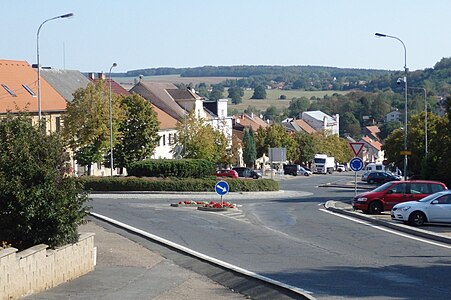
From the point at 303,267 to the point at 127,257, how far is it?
4765 mm

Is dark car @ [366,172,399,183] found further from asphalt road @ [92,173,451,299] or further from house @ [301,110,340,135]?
house @ [301,110,340,135]

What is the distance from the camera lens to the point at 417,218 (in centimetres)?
2953

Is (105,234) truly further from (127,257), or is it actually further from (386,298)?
(386,298)

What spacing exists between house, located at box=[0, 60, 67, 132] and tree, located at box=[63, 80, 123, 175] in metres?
4.14

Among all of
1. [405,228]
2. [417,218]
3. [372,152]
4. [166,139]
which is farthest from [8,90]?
[372,152]

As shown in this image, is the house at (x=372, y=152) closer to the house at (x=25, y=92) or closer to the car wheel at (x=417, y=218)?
the house at (x=25, y=92)

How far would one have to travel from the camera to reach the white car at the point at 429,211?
95.3 ft

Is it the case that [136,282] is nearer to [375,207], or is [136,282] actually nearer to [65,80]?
[375,207]

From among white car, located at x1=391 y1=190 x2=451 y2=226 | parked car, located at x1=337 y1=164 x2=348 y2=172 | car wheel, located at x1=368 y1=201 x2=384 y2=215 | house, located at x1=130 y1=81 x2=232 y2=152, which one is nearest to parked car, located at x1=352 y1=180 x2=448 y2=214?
car wheel, located at x1=368 y1=201 x2=384 y2=215

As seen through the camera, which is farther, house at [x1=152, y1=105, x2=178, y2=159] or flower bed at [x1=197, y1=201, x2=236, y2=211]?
house at [x1=152, y1=105, x2=178, y2=159]

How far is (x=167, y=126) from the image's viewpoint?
87.4 meters

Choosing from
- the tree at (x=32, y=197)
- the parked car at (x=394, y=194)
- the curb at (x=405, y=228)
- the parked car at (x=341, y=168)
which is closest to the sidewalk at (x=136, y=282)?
the tree at (x=32, y=197)

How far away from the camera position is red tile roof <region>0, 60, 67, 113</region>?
6325 centimetres

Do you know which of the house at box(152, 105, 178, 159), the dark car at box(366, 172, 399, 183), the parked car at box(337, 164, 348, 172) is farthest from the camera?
the parked car at box(337, 164, 348, 172)
